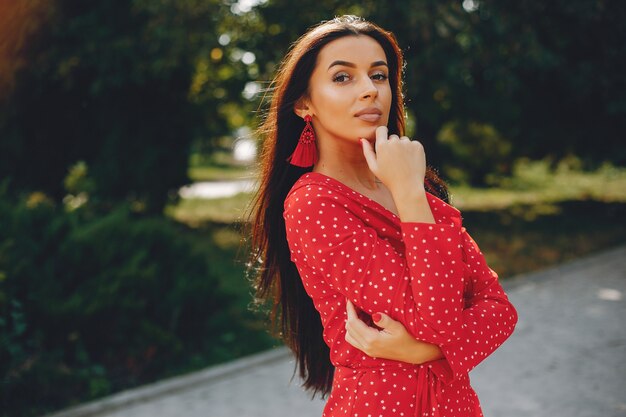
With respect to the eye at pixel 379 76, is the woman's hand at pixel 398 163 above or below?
below

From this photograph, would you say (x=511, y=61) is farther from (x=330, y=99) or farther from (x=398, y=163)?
(x=398, y=163)

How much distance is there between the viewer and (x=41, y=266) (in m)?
5.04

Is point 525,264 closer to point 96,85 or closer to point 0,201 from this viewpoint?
point 0,201

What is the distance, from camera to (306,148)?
6.27 ft

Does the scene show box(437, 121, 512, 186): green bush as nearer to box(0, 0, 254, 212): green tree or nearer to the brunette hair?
box(0, 0, 254, 212): green tree

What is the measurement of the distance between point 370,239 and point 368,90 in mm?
421

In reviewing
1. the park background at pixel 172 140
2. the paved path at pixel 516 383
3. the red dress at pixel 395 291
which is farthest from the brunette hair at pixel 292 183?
the park background at pixel 172 140

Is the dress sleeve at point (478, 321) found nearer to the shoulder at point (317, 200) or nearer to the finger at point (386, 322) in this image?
the finger at point (386, 322)

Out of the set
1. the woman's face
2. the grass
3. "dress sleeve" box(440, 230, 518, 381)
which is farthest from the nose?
the grass

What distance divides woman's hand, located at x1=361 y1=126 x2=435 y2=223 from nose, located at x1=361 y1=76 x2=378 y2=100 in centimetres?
12

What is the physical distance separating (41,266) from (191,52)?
212 inches

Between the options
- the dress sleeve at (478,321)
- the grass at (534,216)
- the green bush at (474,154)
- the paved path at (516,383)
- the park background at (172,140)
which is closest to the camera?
the dress sleeve at (478,321)

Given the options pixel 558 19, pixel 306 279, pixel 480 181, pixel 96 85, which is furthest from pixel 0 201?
pixel 480 181

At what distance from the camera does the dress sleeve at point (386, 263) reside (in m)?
1.51
